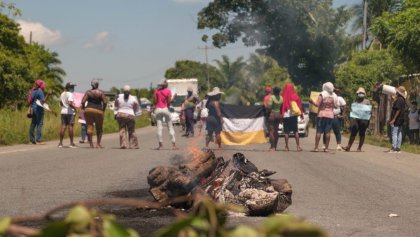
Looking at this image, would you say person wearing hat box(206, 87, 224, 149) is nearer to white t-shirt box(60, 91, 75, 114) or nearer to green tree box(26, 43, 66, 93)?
white t-shirt box(60, 91, 75, 114)

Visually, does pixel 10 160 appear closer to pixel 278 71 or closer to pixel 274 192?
pixel 274 192

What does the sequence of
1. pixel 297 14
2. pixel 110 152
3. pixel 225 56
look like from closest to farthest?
pixel 110 152, pixel 297 14, pixel 225 56

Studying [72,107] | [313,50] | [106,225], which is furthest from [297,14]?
[106,225]

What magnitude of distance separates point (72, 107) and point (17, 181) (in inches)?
332

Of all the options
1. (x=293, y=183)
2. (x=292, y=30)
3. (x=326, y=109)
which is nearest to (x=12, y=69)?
(x=292, y=30)

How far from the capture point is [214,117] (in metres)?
18.3

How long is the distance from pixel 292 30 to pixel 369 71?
12.6 metres

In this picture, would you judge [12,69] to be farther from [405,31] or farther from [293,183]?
[293,183]

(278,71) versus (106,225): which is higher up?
(278,71)

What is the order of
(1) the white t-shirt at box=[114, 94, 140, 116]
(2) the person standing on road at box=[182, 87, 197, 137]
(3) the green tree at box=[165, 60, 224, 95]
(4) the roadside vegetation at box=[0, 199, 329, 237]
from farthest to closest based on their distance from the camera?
1. (3) the green tree at box=[165, 60, 224, 95]
2. (2) the person standing on road at box=[182, 87, 197, 137]
3. (1) the white t-shirt at box=[114, 94, 140, 116]
4. (4) the roadside vegetation at box=[0, 199, 329, 237]

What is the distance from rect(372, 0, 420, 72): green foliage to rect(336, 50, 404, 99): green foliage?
4.16m

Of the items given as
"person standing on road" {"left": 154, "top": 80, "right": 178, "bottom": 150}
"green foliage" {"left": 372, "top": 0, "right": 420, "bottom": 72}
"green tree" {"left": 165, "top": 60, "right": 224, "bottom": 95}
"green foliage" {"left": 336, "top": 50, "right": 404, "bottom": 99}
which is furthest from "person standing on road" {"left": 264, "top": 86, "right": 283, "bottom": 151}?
"green tree" {"left": 165, "top": 60, "right": 224, "bottom": 95}

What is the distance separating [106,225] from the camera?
127cm

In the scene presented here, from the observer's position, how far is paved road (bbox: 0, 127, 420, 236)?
6866 millimetres
